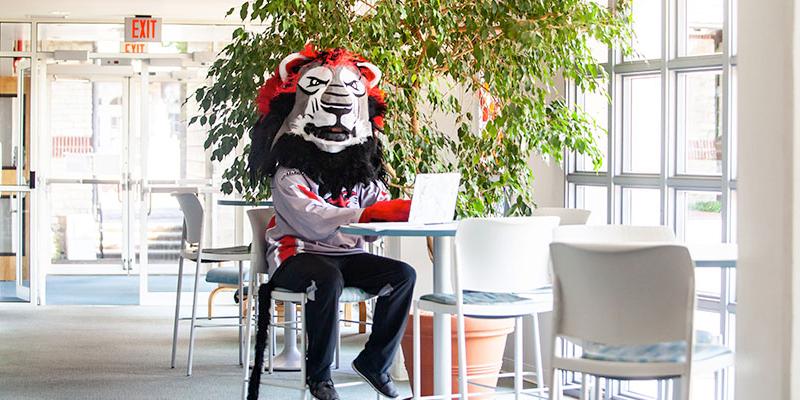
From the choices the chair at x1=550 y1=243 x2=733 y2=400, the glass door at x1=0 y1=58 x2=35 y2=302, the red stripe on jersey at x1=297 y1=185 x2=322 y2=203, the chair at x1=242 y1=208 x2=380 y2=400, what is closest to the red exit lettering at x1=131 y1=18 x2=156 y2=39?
the glass door at x1=0 y1=58 x2=35 y2=302

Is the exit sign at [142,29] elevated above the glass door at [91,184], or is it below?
above

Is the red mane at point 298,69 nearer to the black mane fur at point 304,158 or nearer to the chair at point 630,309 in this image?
the black mane fur at point 304,158

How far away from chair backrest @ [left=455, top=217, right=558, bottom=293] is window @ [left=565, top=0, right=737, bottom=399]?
108 centimetres

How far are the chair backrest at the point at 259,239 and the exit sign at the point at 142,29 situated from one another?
441 cm

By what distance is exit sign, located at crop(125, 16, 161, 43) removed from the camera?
9.29 metres

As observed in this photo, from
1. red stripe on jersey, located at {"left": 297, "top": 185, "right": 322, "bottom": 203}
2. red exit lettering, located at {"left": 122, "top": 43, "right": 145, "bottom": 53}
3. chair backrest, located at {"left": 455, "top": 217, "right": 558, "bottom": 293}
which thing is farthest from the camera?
red exit lettering, located at {"left": 122, "top": 43, "right": 145, "bottom": 53}

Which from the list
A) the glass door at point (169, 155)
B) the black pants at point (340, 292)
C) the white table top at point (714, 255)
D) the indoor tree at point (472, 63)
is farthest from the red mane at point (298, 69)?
the glass door at point (169, 155)

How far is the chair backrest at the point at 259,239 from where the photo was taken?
498 centimetres

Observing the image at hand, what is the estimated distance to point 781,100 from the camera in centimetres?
262

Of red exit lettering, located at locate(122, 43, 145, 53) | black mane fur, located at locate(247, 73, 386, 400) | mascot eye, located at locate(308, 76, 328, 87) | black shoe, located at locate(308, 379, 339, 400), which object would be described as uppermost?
red exit lettering, located at locate(122, 43, 145, 53)

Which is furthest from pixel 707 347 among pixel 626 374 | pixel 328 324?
pixel 328 324

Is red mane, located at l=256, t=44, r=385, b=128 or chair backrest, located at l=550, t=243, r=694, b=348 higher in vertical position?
red mane, located at l=256, t=44, r=385, b=128

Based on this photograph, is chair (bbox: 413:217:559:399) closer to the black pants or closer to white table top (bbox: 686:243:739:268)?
white table top (bbox: 686:243:739:268)

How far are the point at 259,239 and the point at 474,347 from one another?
1092 millimetres
